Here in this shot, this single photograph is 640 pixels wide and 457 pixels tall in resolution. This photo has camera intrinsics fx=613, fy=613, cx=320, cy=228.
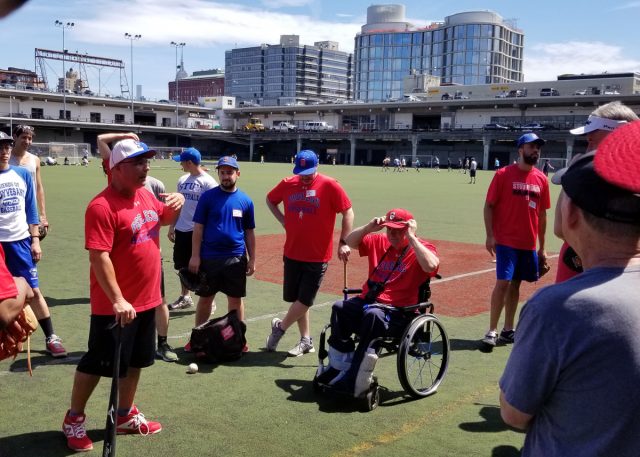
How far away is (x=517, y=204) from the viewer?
650cm

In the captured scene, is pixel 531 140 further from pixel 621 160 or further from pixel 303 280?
pixel 621 160

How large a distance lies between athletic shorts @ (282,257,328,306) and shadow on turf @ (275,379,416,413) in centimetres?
101

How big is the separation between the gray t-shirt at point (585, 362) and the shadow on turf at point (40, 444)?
3261 millimetres

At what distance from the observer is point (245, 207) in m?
6.29

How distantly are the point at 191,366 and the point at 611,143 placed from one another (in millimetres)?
4549

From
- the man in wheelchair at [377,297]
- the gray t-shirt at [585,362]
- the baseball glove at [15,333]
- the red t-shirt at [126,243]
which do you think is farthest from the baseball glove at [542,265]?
the baseball glove at [15,333]

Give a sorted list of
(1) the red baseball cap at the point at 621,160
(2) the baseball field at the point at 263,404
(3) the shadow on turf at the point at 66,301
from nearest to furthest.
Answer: (1) the red baseball cap at the point at 621,160, (2) the baseball field at the point at 263,404, (3) the shadow on turf at the point at 66,301

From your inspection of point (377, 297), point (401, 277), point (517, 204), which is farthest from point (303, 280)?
point (517, 204)

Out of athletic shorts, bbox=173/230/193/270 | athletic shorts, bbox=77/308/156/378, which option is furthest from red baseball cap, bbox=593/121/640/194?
athletic shorts, bbox=173/230/193/270

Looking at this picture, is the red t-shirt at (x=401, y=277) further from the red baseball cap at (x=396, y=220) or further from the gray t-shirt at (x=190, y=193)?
the gray t-shirt at (x=190, y=193)

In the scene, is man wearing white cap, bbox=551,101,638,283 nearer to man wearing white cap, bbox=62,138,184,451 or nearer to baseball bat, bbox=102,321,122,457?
man wearing white cap, bbox=62,138,184,451

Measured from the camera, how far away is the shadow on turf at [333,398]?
4859 mm

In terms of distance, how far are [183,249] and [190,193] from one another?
0.69m

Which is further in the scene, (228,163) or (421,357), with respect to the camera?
(228,163)
